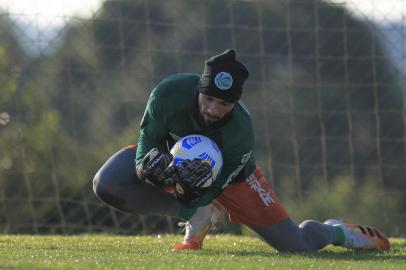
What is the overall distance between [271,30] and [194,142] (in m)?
5.03

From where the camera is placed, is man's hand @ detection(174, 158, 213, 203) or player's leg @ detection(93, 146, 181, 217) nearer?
man's hand @ detection(174, 158, 213, 203)

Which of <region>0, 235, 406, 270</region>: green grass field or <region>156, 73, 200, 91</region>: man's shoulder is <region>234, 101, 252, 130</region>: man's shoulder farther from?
<region>0, 235, 406, 270</region>: green grass field

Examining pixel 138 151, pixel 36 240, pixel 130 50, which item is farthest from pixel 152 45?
pixel 138 151

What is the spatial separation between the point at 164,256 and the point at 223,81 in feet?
3.58

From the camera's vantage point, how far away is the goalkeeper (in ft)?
22.6

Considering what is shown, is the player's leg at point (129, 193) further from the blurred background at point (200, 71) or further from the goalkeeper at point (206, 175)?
the blurred background at point (200, 71)

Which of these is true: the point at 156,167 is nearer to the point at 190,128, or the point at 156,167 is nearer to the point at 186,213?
the point at 190,128

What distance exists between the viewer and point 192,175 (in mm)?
6746

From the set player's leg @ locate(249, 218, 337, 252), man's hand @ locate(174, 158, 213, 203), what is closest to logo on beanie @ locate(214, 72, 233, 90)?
man's hand @ locate(174, 158, 213, 203)

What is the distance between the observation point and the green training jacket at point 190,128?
23.3 ft

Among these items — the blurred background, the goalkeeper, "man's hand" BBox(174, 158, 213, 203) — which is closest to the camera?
"man's hand" BBox(174, 158, 213, 203)

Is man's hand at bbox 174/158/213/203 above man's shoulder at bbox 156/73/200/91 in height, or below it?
below

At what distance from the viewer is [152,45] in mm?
11680

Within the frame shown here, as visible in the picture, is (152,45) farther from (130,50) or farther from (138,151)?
(138,151)
